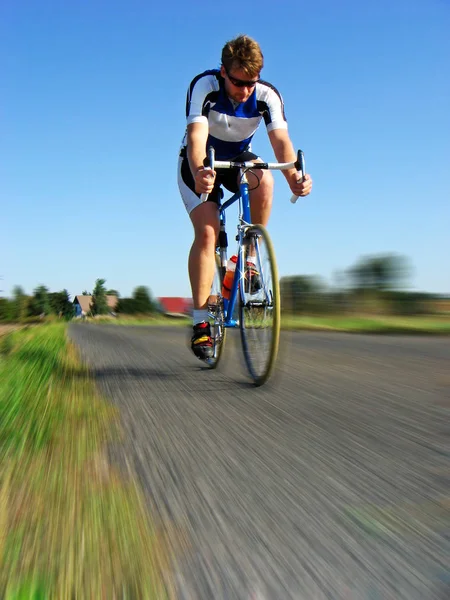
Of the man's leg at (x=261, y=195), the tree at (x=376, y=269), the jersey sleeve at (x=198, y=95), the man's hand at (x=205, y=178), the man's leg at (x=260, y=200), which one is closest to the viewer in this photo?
the man's hand at (x=205, y=178)

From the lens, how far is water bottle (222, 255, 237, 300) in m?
4.73

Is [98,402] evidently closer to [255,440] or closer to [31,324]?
[255,440]

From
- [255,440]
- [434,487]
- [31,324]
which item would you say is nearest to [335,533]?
[434,487]

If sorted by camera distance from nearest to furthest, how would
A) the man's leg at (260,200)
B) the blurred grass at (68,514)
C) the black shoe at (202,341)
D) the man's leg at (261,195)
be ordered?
the blurred grass at (68,514) → the man's leg at (260,200) → the man's leg at (261,195) → the black shoe at (202,341)

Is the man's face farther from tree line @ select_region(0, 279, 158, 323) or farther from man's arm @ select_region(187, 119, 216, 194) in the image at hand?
tree line @ select_region(0, 279, 158, 323)

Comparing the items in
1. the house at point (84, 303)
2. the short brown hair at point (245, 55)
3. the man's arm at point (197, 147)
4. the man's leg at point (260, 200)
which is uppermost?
the short brown hair at point (245, 55)

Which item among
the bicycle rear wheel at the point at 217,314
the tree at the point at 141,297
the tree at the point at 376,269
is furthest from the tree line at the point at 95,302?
the bicycle rear wheel at the point at 217,314

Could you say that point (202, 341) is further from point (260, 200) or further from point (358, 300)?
point (358, 300)

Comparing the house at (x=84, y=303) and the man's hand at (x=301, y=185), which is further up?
the man's hand at (x=301, y=185)

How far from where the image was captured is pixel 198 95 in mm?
4414

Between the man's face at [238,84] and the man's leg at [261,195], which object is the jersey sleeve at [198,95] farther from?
the man's leg at [261,195]

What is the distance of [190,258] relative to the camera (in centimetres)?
487

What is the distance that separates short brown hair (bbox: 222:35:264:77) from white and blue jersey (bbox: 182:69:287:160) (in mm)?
299

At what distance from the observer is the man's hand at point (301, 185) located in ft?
14.6
